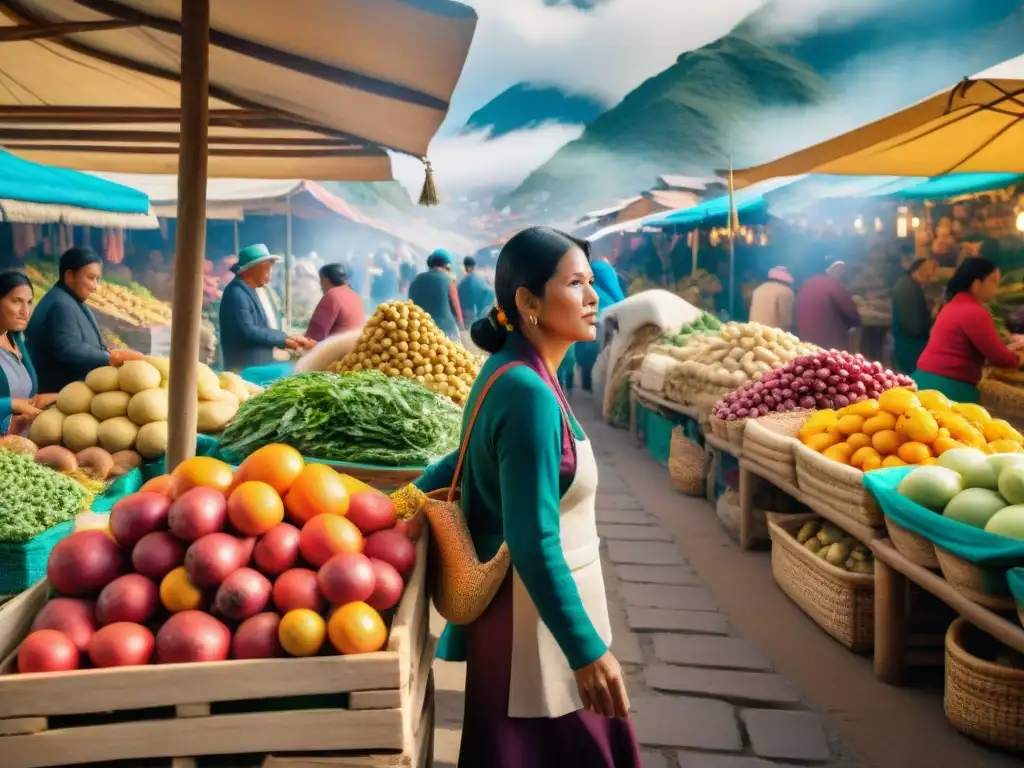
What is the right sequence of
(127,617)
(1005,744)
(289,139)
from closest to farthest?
(127,617) < (1005,744) < (289,139)

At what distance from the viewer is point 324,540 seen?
1.78 metres

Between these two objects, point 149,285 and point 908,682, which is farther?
point 149,285

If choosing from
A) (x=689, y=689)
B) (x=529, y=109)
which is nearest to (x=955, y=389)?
(x=689, y=689)

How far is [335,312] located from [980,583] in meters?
5.28

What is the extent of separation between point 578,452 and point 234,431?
86.9 inches

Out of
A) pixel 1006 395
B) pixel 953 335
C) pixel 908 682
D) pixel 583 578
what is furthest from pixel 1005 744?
pixel 1006 395

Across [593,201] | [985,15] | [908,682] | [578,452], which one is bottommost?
[908,682]

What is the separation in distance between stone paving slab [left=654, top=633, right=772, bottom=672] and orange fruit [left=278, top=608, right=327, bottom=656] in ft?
8.61

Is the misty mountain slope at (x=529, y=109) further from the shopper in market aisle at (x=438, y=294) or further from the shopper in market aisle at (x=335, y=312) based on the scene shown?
the shopper in market aisle at (x=335, y=312)

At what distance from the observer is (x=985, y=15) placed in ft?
196

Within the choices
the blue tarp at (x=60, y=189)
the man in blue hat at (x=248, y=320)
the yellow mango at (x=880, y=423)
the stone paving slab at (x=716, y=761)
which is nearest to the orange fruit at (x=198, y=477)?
the stone paving slab at (x=716, y=761)

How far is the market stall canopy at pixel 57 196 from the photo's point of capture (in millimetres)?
6375

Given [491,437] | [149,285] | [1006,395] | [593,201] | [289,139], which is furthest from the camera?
[593,201]

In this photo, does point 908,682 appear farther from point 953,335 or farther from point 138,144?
point 138,144
